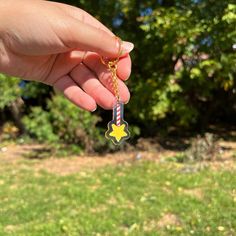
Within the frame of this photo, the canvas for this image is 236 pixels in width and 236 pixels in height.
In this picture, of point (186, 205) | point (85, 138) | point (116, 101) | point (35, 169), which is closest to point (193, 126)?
point (85, 138)

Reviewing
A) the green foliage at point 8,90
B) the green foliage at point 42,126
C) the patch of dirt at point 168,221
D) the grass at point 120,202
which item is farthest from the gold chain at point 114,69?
the green foliage at point 8,90

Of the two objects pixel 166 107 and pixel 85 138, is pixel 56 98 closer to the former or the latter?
pixel 85 138

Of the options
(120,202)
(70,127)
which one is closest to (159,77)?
(70,127)

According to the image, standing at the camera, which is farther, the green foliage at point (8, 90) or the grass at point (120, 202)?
the green foliage at point (8, 90)

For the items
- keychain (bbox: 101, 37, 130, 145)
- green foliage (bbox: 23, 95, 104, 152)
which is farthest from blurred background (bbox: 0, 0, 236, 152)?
keychain (bbox: 101, 37, 130, 145)

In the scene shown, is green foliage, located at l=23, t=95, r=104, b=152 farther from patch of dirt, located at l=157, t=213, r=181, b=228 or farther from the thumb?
the thumb

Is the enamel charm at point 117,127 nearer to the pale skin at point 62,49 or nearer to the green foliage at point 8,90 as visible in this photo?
the pale skin at point 62,49
